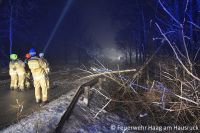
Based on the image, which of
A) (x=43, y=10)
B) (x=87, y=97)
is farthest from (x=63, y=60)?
(x=87, y=97)

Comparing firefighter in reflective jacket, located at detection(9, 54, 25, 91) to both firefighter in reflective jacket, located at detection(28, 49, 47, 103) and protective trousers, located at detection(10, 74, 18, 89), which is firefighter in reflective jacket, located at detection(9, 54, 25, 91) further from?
firefighter in reflective jacket, located at detection(28, 49, 47, 103)

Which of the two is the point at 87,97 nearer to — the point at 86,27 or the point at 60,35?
the point at 60,35

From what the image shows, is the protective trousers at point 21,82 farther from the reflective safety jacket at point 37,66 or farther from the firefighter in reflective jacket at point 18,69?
the reflective safety jacket at point 37,66

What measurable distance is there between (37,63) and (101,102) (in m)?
3.20

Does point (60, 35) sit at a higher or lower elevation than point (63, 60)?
higher

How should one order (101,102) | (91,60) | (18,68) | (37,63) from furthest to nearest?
(91,60), (18,68), (101,102), (37,63)

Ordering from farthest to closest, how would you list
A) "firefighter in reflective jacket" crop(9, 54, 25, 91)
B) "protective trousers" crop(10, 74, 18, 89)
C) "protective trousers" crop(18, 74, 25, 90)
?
"protective trousers" crop(10, 74, 18, 89) → "protective trousers" crop(18, 74, 25, 90) → "firefighter in reflective jacket" crop(9, 54, 25, 91)

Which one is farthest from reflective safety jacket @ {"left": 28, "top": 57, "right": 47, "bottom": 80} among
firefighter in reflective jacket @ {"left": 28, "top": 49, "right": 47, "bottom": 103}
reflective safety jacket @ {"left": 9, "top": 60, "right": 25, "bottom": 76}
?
reflective safety jacket @ {"left": 9, "top": 60, "right": 25, "bottom": 76}

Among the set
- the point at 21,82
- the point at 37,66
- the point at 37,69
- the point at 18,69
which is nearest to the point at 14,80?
the point at 21,82

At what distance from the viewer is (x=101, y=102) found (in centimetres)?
1091

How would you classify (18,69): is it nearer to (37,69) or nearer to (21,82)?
(21,82)

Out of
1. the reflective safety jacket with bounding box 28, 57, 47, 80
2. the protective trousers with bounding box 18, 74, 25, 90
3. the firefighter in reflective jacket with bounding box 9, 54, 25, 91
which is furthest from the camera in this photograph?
the protective trousers with bounding box 18, 74, 25, 90

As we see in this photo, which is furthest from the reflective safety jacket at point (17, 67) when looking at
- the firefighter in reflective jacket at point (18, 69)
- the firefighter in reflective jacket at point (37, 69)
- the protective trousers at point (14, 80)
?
the firefighter in reflective jacket at point (37, 69)

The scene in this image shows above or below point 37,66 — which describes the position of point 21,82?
below
